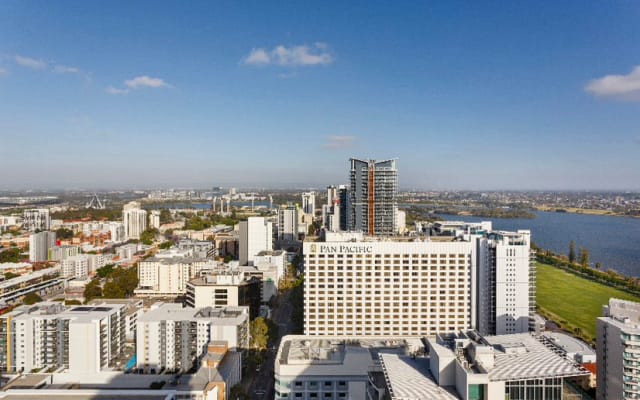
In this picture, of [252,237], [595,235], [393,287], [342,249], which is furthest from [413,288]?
[595,235]

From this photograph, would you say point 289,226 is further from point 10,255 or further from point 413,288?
point 413,288

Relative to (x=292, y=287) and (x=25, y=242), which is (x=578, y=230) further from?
(x=25, y=242)

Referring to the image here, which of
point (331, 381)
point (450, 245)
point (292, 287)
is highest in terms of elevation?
point (450, 245)

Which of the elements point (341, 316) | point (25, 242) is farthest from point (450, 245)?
point (25, 242)

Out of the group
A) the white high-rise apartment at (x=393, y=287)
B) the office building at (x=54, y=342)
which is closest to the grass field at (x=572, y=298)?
the white high-rise apartment at (x=393, y=287)

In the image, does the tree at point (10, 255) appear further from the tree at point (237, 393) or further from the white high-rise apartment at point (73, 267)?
the tree at point (237, 393)

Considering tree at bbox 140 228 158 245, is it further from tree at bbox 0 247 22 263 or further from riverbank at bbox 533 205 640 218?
riverbank at bbox 533 205 640 218

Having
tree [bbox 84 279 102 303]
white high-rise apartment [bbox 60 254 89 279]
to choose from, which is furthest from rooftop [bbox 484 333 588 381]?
white high-rise apartment [bbox 60 254 89 279]
